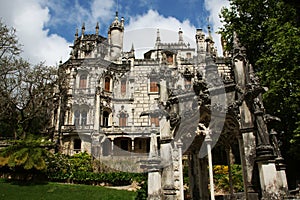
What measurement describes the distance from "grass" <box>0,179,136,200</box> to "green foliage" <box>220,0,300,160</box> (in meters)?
10.0

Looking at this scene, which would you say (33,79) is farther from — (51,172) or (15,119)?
(51,172)

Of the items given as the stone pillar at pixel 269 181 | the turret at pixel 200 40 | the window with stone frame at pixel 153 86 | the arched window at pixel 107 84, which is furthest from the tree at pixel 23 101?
the turret at pixel 200 40

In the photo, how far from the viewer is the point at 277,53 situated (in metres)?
14.8

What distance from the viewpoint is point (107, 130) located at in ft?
101

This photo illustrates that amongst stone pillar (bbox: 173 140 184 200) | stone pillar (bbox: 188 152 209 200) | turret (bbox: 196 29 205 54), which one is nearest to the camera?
stone pillar (bbox: 173 140 184 200)

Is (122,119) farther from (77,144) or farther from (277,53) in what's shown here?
(277,53)

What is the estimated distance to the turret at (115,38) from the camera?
3756 cm

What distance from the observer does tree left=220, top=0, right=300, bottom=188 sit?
1397cm

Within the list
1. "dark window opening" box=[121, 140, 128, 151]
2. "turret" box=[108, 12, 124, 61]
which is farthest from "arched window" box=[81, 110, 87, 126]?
"turret" box=[108, 12, 124, 61]

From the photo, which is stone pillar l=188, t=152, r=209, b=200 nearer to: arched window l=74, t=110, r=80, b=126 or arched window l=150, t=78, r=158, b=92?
arched window l=74, t=110, r=80, b=126

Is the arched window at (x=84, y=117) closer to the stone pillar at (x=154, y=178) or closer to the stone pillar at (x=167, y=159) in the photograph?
the stone pillar at (x=167, y=159)

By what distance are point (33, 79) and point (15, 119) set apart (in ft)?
17.4

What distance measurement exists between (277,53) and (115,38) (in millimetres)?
27672

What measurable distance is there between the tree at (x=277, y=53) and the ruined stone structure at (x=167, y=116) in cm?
257
